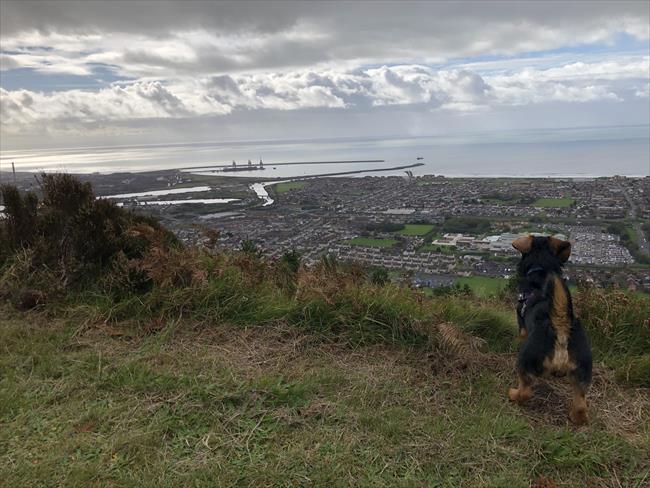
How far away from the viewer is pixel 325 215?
63.7ft

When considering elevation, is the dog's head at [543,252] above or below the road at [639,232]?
above

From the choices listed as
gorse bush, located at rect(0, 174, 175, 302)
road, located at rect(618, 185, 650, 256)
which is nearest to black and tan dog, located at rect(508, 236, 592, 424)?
gorse bush, located at rect(0, 174, 175, 302)

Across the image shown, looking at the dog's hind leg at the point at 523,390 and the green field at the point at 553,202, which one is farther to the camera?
the green field at the point at 553,202

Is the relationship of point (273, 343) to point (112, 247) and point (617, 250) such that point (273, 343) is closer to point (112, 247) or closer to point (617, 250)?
point (112, 247)

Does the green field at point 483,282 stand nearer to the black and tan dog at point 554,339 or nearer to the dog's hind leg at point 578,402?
the black and tan dog at point 554,339

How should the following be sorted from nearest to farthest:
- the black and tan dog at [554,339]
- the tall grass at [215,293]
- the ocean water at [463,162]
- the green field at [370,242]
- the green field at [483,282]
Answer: the black and tan dog at [554,339]
the tall grass at [215,293]
the green field at [483,282]
the green field at [370,242]
the ocean water at [463,162]

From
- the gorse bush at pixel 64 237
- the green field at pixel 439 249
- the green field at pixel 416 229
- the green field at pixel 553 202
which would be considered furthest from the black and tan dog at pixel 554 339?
the green field at pixel 553 202

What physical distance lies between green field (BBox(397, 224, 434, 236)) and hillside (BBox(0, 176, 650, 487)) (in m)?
9.41

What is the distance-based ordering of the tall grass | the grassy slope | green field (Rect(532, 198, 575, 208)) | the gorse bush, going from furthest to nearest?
green field (Rect(532, 198, 575, 208)) → the gorse bush → the tall grass → the grassy slope

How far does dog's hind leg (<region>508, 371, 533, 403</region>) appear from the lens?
120 inches

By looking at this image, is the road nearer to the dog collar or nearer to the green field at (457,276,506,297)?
the green field at (457,276,506,297)

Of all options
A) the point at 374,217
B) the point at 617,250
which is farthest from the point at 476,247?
the point at 374,217

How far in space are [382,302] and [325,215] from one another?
15.3 metres

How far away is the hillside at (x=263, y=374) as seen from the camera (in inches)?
101
